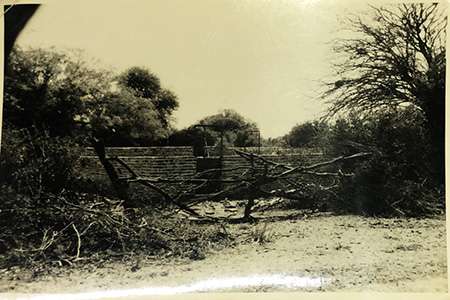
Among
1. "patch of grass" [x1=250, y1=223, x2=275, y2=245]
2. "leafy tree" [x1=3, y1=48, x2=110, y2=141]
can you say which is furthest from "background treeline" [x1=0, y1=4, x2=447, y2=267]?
"patch of grass" [x1=250, y1=223, x2=275, y2=245]

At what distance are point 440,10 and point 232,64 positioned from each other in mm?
951

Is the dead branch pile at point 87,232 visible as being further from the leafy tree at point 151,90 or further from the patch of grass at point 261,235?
the leafy tree at point 151,90

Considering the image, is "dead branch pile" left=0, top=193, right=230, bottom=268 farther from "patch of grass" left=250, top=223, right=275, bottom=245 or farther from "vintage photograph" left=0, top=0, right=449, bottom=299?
"patch of grass" left=250, top=223, right=275, bottom=245

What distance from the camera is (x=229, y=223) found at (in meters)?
1.80

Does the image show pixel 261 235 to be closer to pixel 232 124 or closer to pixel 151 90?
pixel 232 124

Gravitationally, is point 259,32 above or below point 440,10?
below

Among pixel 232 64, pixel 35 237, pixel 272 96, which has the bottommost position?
pixel 35 237

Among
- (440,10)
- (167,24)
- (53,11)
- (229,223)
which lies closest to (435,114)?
(440,10)

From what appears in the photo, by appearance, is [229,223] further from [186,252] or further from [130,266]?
[130,266]

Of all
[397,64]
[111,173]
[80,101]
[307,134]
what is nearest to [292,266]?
[307,134]

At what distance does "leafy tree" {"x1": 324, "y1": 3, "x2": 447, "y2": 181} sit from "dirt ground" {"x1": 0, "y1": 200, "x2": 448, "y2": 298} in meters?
0.40

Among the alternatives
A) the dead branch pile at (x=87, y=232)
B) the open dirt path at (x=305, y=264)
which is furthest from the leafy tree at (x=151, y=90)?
the open dirt path at (x=305, y=264)

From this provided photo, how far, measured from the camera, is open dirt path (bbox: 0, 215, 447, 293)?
169cm

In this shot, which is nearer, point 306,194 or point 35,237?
point 35,237
